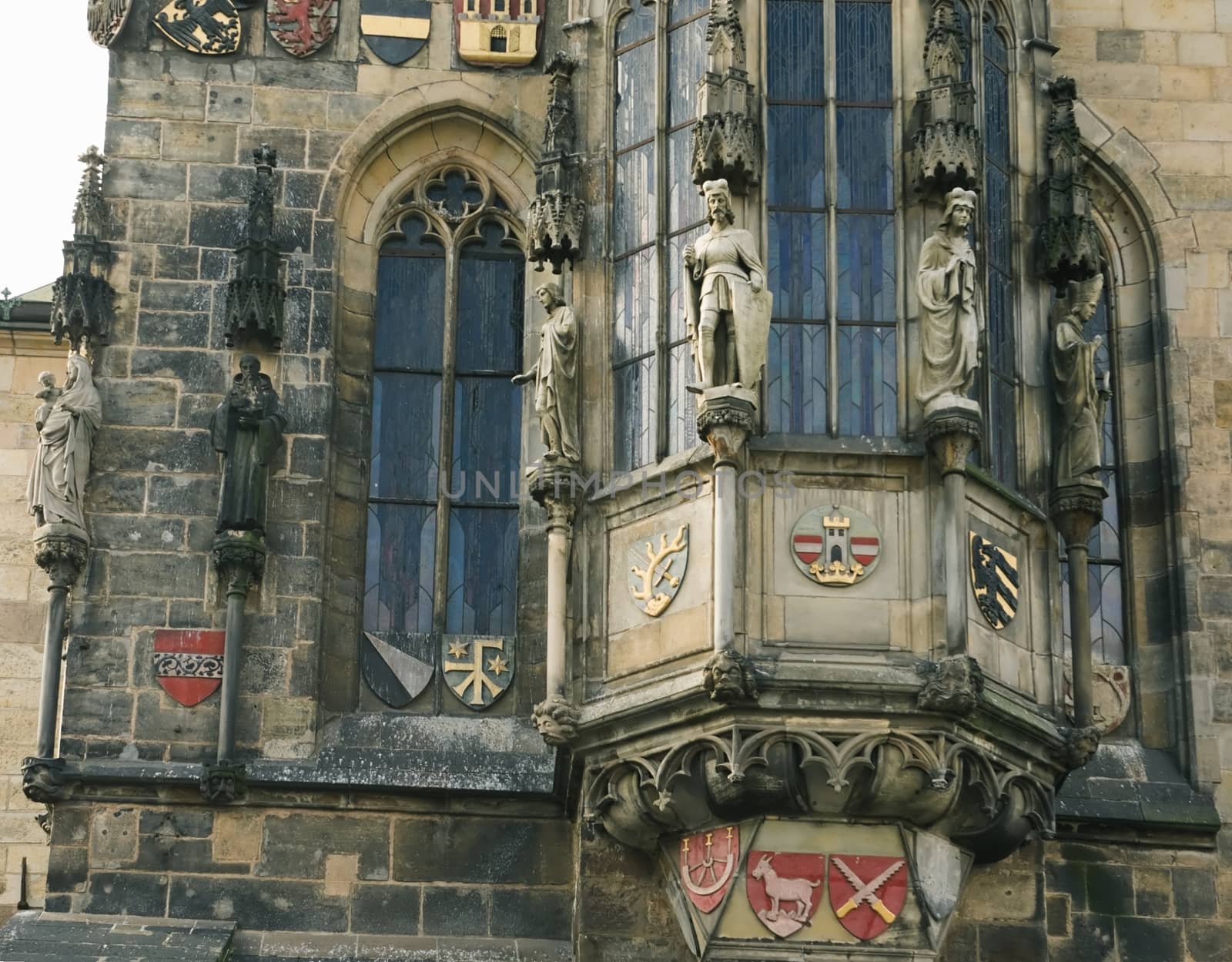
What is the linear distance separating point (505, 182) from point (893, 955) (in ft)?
21.6

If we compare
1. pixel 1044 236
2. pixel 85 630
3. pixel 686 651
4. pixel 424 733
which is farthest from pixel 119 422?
pixel 1044 236

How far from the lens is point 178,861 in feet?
70.2

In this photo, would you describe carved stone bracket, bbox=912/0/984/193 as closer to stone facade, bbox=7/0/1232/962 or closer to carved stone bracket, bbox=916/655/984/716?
stone facade, bbox=7/0/1232/962

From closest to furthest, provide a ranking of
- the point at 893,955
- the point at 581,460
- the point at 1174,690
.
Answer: the point at 893,955 < the point at 581,460 < the point at 1174,690

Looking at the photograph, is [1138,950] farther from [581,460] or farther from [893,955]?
[581,460]

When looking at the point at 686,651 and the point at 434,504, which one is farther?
the point at 434,504

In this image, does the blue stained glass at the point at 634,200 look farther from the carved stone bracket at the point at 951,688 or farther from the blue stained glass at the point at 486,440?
the carved stone bracket at the point at 951,688

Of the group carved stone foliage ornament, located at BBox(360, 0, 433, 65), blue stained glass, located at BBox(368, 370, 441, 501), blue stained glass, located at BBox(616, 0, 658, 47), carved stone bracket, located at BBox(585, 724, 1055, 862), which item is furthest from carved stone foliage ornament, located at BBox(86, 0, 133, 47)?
carved stone bracket, located at BBox(585, 724, 1055, 862)

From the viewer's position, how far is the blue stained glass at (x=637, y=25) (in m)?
22.2

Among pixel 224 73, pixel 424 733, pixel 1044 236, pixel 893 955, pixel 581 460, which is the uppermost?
pixel 224 73

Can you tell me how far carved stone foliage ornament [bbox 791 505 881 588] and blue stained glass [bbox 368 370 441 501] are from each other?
363 cm

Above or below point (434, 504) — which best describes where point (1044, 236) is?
above

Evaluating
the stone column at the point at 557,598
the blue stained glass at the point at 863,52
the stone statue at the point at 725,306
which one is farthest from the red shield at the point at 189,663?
the blue stained glass at the point at 863,52

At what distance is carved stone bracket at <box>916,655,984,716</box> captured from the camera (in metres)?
19.6
